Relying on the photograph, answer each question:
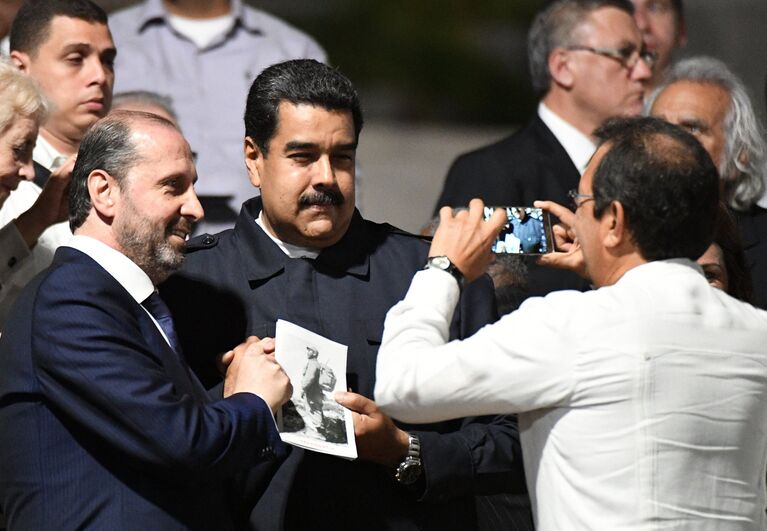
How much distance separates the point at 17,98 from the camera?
143 inches

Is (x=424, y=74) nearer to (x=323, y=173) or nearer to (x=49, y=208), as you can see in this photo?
(x=49, y=208)

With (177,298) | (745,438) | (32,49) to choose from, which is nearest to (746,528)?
(745,438)

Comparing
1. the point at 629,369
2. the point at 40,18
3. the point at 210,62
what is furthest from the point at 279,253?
the point at 210,62

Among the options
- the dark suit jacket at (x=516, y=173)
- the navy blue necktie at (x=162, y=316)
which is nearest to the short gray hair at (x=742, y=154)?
the dark suit jacket at (x=516, y=173)

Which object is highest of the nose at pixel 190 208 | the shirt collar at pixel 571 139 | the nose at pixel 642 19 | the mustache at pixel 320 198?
the nose at pixel 642 19

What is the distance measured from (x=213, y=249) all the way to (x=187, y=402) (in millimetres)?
688

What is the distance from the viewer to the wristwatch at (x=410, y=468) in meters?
3.08

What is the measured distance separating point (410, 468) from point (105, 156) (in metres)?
0.99

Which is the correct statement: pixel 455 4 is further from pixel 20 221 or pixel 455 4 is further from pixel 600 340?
pixel 600 340

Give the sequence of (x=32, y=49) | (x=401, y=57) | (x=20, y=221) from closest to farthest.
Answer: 1. (x=20, y=221)
2. (x=32, y=49)
3. (x=401, y=57)

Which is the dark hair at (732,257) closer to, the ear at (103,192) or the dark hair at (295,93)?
the dark hair at (295,93)

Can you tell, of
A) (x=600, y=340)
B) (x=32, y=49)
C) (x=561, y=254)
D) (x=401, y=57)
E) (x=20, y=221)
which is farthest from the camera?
(x=401, y=57)

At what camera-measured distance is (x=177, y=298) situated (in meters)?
3.29

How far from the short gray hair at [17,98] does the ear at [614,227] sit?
5.53 feet
